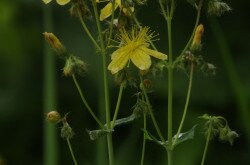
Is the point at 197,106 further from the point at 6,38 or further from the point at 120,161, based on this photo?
the point at 6,38

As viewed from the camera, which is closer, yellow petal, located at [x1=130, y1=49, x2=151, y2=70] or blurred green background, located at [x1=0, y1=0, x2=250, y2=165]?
yellow petal, located at [x1=130, y1=49, x2=151, y2=70]

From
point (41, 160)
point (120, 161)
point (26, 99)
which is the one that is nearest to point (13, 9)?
point (26, 99)

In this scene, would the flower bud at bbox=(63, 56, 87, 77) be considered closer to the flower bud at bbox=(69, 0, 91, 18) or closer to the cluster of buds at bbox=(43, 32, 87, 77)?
the cluster of buds at bbox=(43, 32, 87, 77)

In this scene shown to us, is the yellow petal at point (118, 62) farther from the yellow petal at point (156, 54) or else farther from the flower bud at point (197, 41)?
the flower bud at point (197, 41)

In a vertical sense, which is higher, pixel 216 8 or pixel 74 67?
pixel 216 8

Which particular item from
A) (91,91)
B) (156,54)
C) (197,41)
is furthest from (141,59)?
(91,91)

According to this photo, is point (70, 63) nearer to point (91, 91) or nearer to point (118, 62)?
point (118, 62)

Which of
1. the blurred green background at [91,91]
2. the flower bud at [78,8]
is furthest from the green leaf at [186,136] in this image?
the blurred green background at [91,91]

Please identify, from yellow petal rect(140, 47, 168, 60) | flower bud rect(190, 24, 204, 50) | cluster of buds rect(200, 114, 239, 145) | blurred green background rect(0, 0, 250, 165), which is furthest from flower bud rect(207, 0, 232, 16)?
blurred green background rect(0, 0, 250, 165)
